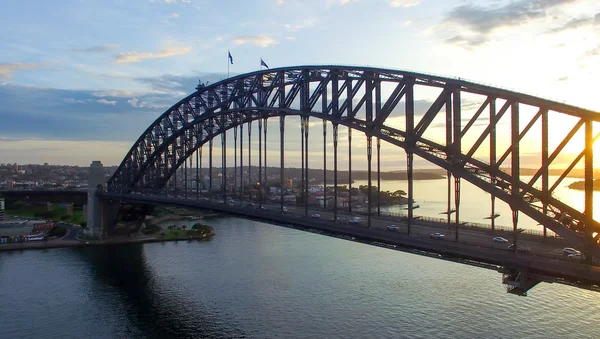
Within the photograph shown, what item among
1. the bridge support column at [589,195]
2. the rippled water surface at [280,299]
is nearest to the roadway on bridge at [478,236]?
the bridge support column at [589,195]

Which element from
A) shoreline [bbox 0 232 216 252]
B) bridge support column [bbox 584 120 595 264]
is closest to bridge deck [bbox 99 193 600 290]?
Result: bridge support column [bbox 584 120 595 264]

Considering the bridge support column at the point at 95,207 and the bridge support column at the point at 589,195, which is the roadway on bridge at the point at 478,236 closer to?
the bridge support column at the point at 589,195

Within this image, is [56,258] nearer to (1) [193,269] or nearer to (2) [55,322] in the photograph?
(1) [193,269]

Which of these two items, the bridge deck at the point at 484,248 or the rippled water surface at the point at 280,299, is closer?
the bridge deck at the point at 484,248

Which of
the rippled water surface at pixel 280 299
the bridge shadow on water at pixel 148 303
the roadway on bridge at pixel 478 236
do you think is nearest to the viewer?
the roadway on bridge at pixel 478 236

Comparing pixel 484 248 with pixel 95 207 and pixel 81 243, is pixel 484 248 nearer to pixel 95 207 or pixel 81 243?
pixel 81 243

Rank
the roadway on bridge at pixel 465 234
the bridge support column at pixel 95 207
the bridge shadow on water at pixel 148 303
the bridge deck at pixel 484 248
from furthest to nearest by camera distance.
Answer: the bridge support column at pixel 95 207, the bridge shadow on water at pixel 148 303, the roadway on bridge at pixel 465 234, the bridge deck at pixel 484 248

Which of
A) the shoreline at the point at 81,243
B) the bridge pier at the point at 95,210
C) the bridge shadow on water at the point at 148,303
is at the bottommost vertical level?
the bridge shadow on water at the point at 148,303
